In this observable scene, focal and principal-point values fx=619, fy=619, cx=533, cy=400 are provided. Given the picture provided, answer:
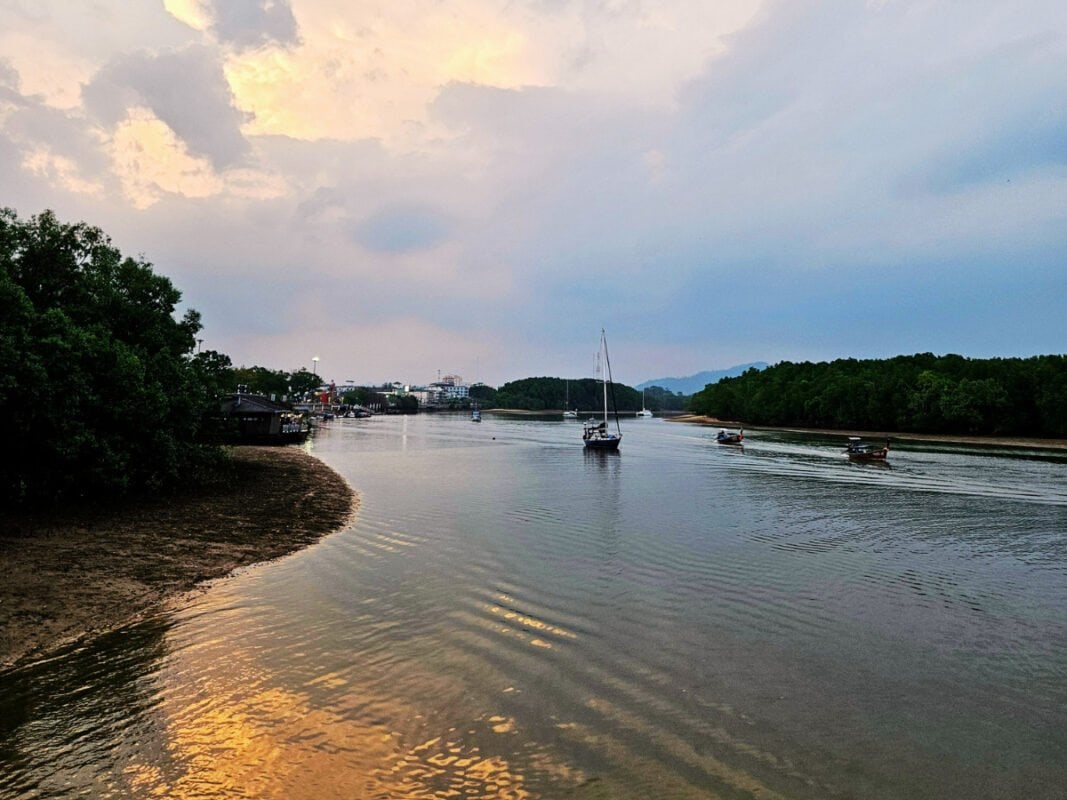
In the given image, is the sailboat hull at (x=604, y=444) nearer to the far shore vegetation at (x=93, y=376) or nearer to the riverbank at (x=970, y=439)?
the far shore vegetation at (x=93, y=376)

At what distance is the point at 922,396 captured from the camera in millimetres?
95500

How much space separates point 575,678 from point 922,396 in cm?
10383

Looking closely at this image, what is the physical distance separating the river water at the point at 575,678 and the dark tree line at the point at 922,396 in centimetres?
7924

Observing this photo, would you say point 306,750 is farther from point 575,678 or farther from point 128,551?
point 128,551

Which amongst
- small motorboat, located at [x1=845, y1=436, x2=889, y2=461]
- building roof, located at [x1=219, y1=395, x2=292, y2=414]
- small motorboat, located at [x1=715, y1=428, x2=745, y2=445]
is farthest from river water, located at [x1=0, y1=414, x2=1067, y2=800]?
small motorboat, located at [x1=715, y1=428, x2=745, y2=445]

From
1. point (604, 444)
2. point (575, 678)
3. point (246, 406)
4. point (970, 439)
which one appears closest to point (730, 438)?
point (604, 444)

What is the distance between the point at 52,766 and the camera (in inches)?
296

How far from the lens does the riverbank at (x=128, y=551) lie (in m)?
12.1

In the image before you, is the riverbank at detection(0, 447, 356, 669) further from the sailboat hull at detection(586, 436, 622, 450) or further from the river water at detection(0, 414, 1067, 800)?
the sailboat hull at detection(586, 436, 622, 450)

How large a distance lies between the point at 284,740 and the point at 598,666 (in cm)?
524

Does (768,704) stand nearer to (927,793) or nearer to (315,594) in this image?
(927,793)

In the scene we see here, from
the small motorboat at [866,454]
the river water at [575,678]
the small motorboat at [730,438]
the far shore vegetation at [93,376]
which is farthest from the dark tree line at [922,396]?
the far shore vegetation at [93,376]

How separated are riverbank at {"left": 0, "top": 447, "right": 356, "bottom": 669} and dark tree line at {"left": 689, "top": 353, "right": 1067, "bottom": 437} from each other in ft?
304

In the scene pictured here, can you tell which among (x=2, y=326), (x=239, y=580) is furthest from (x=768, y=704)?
(x=2, y=326)
